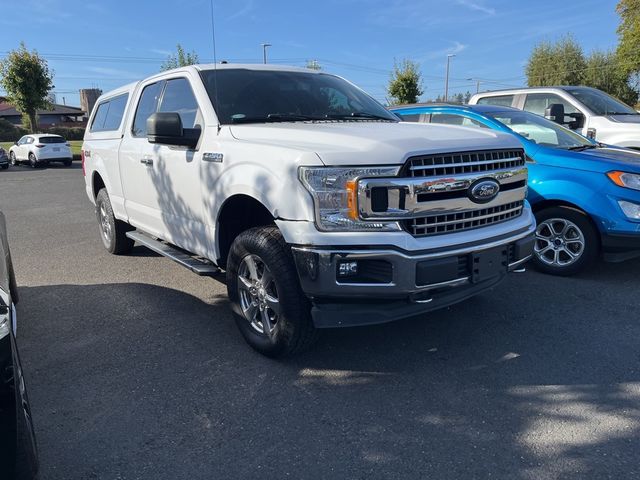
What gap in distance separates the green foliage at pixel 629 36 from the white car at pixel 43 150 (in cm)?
3337

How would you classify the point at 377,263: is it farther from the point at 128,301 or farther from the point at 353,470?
the point at 128,301

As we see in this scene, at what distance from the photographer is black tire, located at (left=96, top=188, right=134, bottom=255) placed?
6305 millimetres

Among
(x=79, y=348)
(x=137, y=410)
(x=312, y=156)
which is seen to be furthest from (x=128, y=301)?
(x=312, y=156)

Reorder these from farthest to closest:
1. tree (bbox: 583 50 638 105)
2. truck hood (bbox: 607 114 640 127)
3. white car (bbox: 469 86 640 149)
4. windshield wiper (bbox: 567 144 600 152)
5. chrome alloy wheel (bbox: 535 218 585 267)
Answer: tree (bbox: 583 50 638 105)
truck hood (bbox: 607 114 640 127)
white car (bbox: 469 86 640 149)
windshield wiper (bbox: 567 144 600 152)
chrome alloy wheel (bbox: 535 218 585 267)

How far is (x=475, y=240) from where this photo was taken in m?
3.32

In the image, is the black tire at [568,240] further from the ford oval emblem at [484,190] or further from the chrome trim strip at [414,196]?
the chrome trim strip at [414,196]

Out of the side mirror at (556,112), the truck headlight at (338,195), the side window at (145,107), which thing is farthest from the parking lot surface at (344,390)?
the side mirror at (556,112)

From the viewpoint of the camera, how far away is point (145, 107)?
523cm

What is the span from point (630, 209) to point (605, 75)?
46567 millimetres

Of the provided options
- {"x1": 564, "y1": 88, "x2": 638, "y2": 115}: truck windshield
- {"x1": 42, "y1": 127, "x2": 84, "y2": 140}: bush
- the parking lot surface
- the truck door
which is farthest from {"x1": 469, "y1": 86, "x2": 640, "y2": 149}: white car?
{"x1": 42, "y1": 127, "x2": 84, "y2": 140}: bush

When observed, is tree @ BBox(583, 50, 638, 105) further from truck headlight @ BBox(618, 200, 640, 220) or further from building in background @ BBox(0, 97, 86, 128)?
building in background @ BBox(0, 97, 86, 128)

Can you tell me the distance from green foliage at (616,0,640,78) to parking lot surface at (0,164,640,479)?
3469cm

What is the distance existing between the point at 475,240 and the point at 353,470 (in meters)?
1.60

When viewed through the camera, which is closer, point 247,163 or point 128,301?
point 247,163
